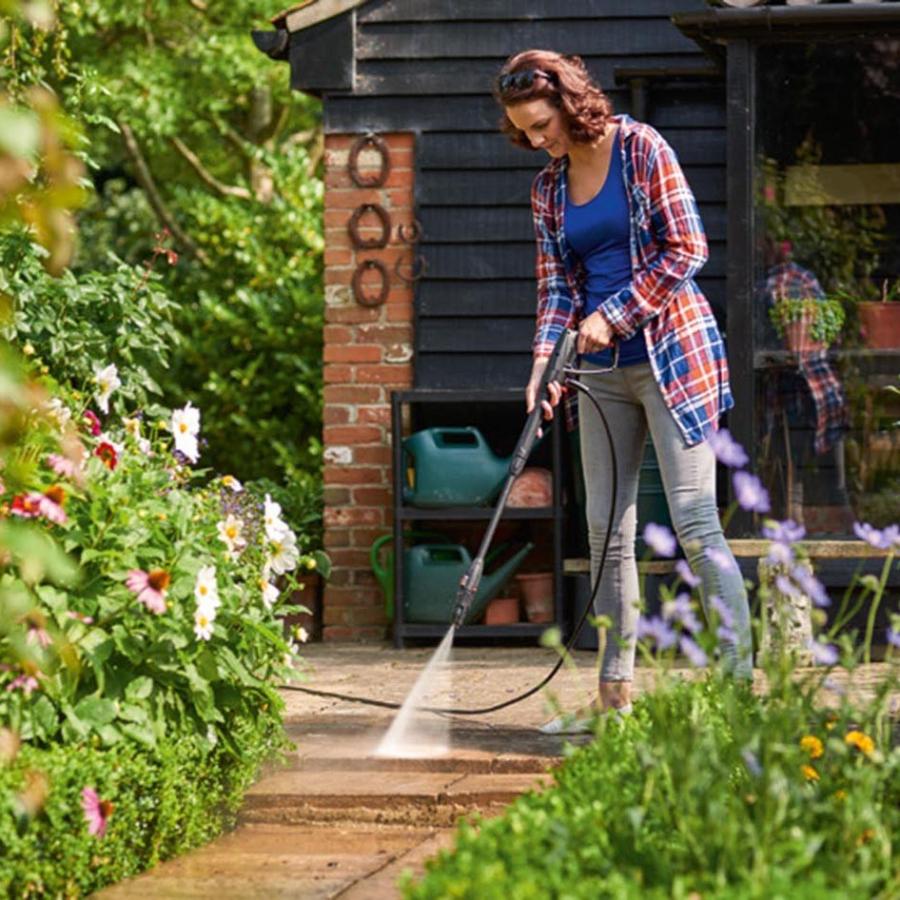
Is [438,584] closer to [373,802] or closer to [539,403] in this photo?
[539,403]

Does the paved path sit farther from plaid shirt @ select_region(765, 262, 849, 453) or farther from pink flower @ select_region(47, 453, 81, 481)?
plaid shirt @ select_region(765, 262, 849, 453)

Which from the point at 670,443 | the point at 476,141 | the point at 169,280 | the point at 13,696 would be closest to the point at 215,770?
the point at 13,696

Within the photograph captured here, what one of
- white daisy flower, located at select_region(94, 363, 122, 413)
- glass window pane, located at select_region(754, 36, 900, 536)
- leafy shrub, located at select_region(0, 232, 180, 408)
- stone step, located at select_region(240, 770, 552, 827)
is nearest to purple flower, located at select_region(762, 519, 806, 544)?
stone step, located at select_region(240, 770, 552, 827)

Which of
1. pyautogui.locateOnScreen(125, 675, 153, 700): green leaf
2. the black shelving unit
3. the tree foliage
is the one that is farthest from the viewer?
the tree foliage

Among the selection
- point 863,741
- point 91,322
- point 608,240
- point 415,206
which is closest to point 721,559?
point 608,240

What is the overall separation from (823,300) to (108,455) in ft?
11.7

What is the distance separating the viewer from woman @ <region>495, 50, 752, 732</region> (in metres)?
4.70

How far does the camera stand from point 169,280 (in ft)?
38.8

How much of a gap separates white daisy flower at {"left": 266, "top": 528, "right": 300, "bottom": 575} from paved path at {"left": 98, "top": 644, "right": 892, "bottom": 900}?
26 centimetres

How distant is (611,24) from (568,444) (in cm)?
165

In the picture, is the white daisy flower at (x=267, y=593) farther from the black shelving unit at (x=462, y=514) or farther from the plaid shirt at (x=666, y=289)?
the black shelving unit at (x=462, y=514)

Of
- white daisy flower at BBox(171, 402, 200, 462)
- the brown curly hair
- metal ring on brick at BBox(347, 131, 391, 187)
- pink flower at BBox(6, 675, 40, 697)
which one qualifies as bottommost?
pink flower at BBox(6, 675, 40, 697)

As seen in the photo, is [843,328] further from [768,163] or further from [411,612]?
[411,612]

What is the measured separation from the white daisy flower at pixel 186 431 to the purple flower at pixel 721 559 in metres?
1.17
